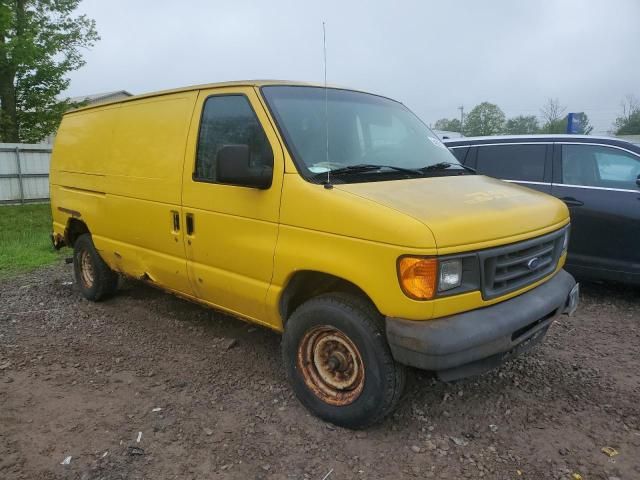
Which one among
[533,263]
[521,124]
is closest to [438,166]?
[533,263]

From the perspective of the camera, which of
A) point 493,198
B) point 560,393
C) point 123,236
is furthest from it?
point 123,236

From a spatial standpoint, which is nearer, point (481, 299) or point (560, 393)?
point (481, 299)

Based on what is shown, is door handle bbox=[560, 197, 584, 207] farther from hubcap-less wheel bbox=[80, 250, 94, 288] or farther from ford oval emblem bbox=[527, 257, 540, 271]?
hubcap-less wheel bbox=[80, 250, 94, 288]

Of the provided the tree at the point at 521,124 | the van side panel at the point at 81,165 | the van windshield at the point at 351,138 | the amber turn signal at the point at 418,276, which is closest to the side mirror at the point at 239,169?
the van windshield at the point at 351,138

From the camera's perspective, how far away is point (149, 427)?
3.21 m

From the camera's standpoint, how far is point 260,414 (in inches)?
132

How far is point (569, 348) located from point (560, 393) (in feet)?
2.97

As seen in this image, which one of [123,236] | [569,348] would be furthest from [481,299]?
[123,236]

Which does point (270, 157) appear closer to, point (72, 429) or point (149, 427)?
point (149, 427)

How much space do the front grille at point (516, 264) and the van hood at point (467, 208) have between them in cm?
6

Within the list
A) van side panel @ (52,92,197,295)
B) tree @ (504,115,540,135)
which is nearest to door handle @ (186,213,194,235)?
van side panel @ (52,92,197,295)

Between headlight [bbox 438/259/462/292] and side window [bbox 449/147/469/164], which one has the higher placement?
side window [bbox 449/147/469/164]

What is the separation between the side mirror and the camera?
122 inches

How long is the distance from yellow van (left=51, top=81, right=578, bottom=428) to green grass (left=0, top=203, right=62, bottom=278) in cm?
422
